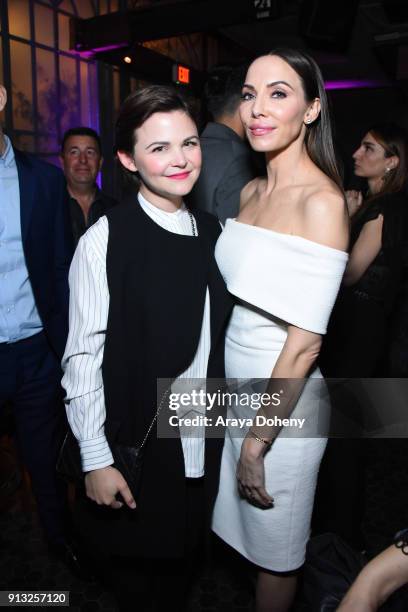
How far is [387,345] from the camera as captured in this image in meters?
2.68

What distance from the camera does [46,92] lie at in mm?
5492

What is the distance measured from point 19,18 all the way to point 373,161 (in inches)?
167

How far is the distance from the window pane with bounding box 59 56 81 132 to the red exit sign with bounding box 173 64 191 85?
1.36 metres

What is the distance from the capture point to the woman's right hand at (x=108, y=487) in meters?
1.28

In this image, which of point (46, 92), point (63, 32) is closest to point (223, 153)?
point (46, 92)

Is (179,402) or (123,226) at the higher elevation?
(123,226)

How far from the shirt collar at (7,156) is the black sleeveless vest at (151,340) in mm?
695

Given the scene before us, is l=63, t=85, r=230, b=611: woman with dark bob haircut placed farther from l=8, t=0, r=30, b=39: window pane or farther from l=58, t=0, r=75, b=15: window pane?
l=58, t=0, r=75, b=15: window pane

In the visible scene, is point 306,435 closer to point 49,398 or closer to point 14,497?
point 49,398

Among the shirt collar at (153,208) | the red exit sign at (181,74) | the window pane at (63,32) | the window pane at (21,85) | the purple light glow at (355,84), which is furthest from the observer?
the purple light glow at (355,84)

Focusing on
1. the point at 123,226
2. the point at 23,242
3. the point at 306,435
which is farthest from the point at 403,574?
the point at 23,242

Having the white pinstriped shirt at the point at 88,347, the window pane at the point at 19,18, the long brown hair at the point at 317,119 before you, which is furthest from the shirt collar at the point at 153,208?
the window pane at the point at 19,18

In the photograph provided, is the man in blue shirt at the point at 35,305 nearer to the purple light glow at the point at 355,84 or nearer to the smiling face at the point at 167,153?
the smiling face at the point at 167,153

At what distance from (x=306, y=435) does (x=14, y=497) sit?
5.95ft
